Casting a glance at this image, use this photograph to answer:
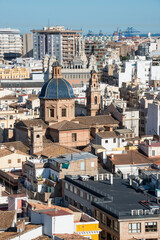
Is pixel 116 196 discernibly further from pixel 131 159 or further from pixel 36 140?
pixel 36 140

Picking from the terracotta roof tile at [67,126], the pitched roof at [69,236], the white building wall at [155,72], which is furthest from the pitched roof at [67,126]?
the white building wall at [155,72]

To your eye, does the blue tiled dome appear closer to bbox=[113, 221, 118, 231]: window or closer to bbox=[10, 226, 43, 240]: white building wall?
bbox=[113, 221, 118, 231]: window

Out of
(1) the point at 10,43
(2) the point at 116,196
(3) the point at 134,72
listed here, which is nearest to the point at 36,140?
(2) the point at 116,196

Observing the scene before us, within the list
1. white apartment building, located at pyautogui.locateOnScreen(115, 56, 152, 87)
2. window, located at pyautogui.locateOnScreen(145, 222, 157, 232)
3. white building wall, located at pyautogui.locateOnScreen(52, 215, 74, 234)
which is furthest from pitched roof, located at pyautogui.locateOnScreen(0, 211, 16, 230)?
white apartment building, located at pyautogui.locateOnScreen(115, 56, 152, 87)

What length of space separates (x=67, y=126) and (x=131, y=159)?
306 inches

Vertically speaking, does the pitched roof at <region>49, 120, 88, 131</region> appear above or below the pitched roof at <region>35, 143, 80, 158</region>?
above

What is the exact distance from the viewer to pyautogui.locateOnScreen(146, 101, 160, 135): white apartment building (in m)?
48.8

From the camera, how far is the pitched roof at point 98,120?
45666 mm

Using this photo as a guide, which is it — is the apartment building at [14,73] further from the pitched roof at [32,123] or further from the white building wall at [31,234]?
the white building wall at [31,234]

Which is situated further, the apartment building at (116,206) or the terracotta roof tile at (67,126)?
the terracotta roof tile at (67,126)

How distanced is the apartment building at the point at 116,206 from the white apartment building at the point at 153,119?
18.6 m

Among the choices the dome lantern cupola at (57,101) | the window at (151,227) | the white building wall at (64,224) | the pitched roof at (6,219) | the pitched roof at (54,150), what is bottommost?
the pitched roof at (54,150)

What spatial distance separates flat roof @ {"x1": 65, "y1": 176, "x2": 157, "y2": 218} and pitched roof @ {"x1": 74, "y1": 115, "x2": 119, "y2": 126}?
587 inches

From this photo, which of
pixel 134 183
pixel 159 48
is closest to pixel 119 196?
pixel 134 183
